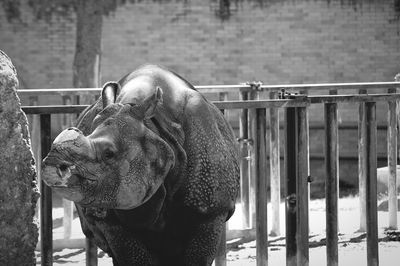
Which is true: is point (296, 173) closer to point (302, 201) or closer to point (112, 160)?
point (302, 201)

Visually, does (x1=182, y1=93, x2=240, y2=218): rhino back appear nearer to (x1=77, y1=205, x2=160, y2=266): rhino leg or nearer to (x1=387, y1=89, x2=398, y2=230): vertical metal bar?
(x1=77, y1=205, x2=160, y2=266): rhino leg

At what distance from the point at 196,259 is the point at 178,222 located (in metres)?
0.21

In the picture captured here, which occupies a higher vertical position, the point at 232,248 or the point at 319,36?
the point at 319,36

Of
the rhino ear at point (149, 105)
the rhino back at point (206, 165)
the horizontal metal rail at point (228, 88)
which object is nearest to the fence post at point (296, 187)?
the rhino back at point (206, 165)

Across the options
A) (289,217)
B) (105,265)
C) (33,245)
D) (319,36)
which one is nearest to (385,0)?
(319,36)

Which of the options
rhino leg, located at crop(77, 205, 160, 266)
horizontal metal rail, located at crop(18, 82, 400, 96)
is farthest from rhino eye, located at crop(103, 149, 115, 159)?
horizontal metal rail, located at crop(18, 82, 400, 96)

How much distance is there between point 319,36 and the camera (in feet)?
57.2

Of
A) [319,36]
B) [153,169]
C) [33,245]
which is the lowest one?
[33,245]

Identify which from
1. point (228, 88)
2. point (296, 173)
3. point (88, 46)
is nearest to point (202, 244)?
point (296, 173)

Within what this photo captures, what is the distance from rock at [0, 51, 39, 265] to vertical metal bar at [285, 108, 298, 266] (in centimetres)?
164

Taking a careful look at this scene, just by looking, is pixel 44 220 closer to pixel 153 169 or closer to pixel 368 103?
pixel 153 169

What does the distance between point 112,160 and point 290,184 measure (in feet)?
6.90

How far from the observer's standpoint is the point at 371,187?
616 cm

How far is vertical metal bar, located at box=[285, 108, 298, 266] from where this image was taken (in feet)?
19.7
